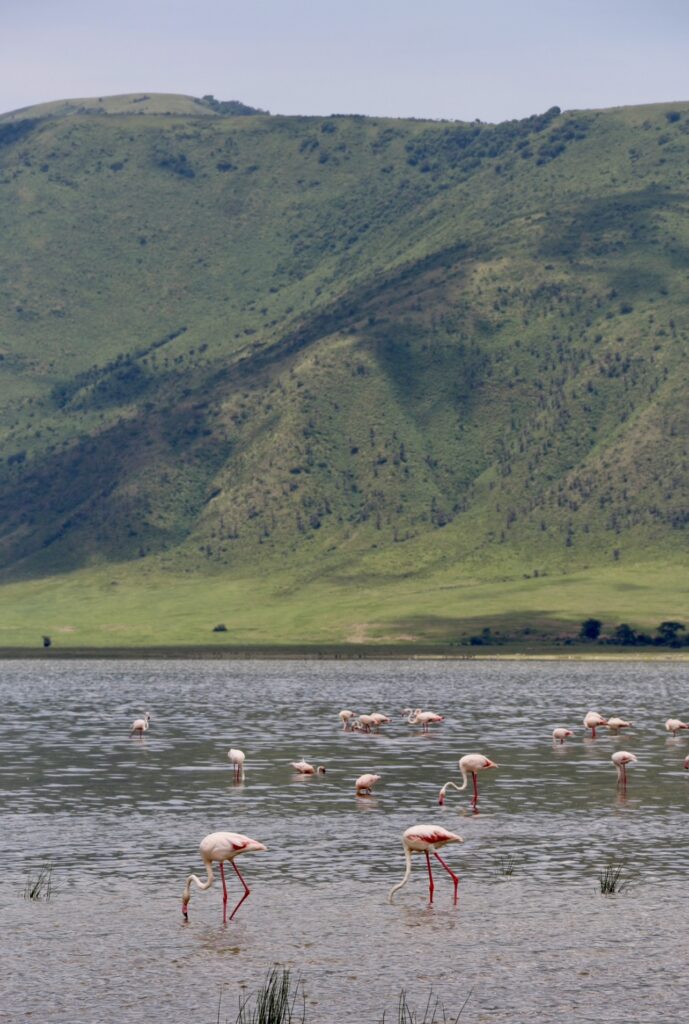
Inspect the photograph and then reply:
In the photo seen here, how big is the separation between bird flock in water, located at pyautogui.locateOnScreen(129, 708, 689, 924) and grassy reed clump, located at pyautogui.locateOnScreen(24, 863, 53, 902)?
2.89 metres

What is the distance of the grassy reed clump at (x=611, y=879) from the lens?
109 feet

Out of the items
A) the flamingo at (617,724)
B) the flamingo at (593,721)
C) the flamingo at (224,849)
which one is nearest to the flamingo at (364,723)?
the flamingo at (593,721)

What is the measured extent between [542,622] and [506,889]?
497 feet

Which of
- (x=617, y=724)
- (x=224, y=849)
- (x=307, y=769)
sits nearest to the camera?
(x=224, y=849)

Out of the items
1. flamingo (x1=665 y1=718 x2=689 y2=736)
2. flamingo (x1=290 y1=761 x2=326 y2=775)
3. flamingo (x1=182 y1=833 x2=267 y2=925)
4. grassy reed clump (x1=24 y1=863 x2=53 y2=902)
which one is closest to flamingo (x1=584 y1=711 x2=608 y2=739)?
flamingo (x1=665 y1=718 x2=689 y2=736)

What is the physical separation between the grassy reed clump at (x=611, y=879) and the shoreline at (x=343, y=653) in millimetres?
121022

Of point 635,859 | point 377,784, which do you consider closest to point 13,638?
point 377,784

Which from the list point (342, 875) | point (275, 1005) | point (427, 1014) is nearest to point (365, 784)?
point (342, 875)

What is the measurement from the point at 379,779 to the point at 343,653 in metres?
116

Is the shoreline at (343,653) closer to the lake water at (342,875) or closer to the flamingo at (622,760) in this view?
the lake water at (342,875)

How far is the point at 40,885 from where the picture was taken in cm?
3347

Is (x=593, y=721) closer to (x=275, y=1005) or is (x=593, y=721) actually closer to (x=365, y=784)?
(x=365, y=784)

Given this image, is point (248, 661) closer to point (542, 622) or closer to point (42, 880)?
point (542, 622)

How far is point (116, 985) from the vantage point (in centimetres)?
2619
